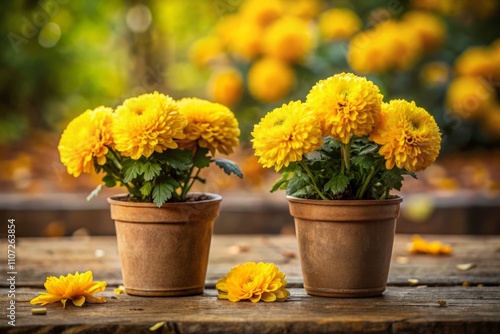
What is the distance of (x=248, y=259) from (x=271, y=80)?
2.37 meters

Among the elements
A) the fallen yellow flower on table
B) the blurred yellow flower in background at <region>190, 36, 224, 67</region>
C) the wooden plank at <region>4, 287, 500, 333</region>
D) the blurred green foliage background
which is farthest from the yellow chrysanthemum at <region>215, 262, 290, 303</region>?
the blurred yellow flower in background at <region>190, 36, 224, 67</region>

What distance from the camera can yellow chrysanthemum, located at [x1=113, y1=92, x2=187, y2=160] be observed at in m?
1.71

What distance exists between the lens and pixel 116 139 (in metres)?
1.74

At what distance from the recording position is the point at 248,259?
2.33 meters

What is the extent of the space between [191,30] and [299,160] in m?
6.08

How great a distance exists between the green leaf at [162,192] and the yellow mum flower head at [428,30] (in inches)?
131

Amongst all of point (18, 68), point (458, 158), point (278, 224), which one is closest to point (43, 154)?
point (18, 68)

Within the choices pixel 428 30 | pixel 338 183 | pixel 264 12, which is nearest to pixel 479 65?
pixel 428 30

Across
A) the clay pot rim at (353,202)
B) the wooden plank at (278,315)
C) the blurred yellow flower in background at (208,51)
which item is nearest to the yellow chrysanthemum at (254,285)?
the wooden plank at (278,315)

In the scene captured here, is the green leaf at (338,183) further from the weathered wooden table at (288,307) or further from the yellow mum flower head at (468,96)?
the yellow mum flower head at (468,96)

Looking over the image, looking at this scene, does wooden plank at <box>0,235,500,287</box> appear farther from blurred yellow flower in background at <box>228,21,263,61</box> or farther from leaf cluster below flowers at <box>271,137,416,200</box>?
blurred yellow flower in background at <box>228,21,263,61</box>

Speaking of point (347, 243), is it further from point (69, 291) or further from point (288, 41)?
point (288, 41)

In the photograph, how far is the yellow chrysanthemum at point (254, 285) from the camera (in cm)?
173

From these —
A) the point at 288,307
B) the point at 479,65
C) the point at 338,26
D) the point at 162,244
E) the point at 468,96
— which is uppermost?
the point at 338,26
